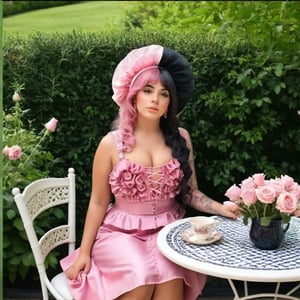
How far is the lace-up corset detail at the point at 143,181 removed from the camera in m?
2.63

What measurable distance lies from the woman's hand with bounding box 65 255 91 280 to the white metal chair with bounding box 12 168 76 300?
53 millimetres

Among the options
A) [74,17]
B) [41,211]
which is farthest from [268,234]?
[74,17]

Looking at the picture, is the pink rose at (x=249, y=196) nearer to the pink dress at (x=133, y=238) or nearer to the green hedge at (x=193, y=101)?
the pink dress at (x=133, y=238)

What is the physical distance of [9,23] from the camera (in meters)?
6.91

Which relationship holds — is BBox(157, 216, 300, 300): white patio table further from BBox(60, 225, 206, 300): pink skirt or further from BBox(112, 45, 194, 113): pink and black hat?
BBox(112, 45, 194, 113): pink and black hat

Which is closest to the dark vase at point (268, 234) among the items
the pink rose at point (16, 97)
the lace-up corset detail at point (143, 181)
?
the lace-up corset detail at point (143, 181)

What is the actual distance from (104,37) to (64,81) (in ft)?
1.15

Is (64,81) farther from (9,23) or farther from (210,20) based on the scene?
(9,23)

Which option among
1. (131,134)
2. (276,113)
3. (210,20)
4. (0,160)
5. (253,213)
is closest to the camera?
(253,213)

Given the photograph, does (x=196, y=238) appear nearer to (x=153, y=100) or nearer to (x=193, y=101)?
(x=153, y=100)

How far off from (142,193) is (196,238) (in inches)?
13.5

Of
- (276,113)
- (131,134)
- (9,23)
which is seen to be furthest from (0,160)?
(9,23)

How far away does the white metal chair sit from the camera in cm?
255

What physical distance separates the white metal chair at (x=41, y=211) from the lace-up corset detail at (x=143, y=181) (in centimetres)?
31
